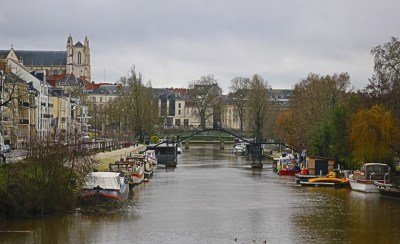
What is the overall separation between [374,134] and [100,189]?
24.3 metres

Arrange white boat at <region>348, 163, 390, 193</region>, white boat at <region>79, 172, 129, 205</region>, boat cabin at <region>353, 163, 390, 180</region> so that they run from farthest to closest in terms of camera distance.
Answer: boat cabin at <region>353, 163, 390, 180</region>, white boat at <region>348, 163, 390, 193</region>, white boat at <region>79, 172, 129, 205</region>

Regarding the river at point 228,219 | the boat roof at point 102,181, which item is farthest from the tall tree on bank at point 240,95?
the boat roof at point 102,181

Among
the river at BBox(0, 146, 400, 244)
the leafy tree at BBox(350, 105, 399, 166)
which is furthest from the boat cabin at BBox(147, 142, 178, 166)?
the leafy tree at BBox(350, 105, 399, 166)

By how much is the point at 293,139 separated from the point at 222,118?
257 feet

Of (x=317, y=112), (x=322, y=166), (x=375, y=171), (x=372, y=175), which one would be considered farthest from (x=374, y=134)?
(x=317, y=112)

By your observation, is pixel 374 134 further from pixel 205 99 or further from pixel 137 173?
pixel 205 99

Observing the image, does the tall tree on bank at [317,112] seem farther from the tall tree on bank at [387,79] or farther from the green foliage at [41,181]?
the green foliage at [41,181]

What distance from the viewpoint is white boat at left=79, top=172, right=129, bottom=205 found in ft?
149

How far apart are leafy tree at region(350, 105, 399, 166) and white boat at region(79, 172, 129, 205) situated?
2100cm

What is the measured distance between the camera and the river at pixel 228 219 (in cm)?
3703

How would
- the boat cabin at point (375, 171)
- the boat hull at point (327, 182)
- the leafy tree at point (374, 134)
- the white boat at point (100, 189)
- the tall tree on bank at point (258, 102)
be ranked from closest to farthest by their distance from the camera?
the white boat at point (100, 189), the boat cabin at point (375, 171), the leafy tree at point (374, 134), the boat hull at point (327, 182), the tall tree on bank at point (258, 102)

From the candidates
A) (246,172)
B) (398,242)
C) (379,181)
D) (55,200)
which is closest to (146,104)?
(246,172)

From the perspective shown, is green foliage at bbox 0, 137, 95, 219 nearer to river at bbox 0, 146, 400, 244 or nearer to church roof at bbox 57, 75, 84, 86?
river at bbox 0, 146, 400, 244

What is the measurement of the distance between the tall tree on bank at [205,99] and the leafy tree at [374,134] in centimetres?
10359
